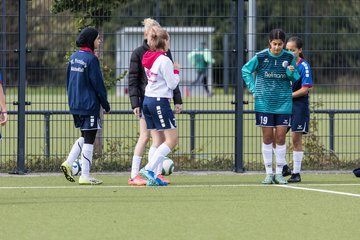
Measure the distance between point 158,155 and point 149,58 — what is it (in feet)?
3.50

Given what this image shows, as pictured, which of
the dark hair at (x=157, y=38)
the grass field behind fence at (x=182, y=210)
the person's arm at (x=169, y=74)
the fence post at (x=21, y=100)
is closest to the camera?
the grass field behind fence at (x=182, y=210)

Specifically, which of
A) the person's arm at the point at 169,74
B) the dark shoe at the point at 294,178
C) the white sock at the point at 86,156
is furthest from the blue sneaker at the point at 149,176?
the dark shoe at the point at 294,178

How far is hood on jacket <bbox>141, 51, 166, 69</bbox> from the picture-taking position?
41.6 ft

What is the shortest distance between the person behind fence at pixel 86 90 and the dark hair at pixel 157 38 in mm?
647

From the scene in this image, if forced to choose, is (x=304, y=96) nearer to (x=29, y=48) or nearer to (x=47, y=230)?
(x=29, y=48)

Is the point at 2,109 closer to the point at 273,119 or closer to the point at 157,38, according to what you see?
the point at 157,38

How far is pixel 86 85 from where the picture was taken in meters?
12.8

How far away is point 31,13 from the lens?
1502 centimetres

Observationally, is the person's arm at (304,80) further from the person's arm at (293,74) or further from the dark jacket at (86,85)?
the dark jacket at (86,85)

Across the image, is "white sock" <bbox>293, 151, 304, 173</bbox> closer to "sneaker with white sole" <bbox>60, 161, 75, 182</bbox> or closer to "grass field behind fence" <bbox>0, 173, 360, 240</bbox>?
"grass field behind fence" <bbox>0, 173, 360, 240</bbox>

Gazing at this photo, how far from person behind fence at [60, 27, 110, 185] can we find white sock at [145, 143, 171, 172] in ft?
2.33

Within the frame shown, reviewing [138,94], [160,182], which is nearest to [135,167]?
[160,182]

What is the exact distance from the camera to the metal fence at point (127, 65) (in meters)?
15.0

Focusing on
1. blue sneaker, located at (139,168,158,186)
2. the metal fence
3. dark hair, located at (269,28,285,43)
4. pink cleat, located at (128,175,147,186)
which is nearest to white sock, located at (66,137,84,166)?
pink cleat, located at (128,175,147,186)
